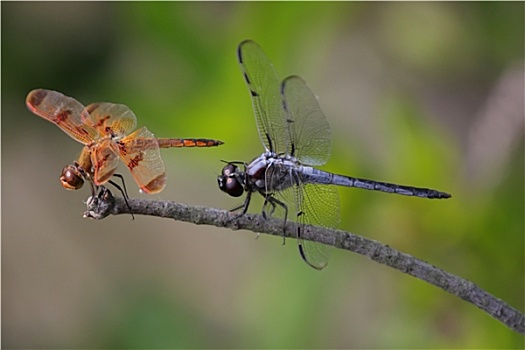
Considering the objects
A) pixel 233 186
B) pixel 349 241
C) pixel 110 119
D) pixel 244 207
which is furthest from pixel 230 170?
pixel 349 241

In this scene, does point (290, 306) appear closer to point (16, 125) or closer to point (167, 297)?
point (167, 297)

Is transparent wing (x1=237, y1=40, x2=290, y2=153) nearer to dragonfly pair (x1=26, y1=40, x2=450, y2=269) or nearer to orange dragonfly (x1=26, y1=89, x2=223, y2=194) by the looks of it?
dragonfly pair (x1=26, y1=40, x2=450, y2=269)

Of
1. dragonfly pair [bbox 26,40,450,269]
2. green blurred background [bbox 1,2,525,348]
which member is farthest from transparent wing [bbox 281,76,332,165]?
green blurred background [bbox 1,2,525,348]

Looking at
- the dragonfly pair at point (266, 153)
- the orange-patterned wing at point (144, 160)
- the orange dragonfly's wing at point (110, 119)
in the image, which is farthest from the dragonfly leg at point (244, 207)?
the orange dragonfly's wing at point (110, 119)

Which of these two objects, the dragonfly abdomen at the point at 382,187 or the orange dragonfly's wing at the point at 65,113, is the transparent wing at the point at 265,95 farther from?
the orange dragonfly's wing at the point at 65,113

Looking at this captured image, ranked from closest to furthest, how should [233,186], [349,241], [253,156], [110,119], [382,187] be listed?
[349,241] → [110,119] → [233,186] → [382,187] → [253,156]

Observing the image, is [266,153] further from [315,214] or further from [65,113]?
[65,113]
